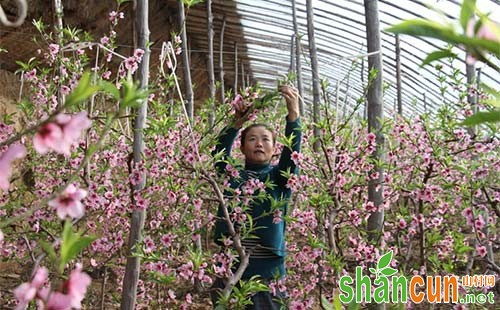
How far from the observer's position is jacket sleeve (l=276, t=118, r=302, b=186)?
265 centimetres

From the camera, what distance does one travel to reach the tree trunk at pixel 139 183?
7.53 feet

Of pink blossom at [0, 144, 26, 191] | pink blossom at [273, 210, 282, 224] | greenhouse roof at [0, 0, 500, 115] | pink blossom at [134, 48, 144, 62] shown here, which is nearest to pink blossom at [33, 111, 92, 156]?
pink blossom at [0, 144, 26, 191]

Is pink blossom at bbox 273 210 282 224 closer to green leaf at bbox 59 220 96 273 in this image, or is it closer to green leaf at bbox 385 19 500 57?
green leaf at bbox 59 220 96 273

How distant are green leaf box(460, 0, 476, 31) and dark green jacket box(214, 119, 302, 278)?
2050mm

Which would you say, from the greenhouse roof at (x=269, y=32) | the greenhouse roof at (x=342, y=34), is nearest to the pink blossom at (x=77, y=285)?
the greenhouse roof at (x=269, y=32)

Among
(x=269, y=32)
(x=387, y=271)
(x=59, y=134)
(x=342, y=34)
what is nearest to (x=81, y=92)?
(x=59, y=134)

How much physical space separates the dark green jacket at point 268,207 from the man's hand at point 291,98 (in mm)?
34

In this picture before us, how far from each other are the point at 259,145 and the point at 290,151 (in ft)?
0.65

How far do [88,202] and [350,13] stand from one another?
370 inches

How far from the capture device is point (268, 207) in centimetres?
271

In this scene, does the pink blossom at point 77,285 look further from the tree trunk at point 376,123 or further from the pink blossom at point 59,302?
the tree trunk at point 376,123

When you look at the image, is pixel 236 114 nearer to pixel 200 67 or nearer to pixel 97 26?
pixel 97 26

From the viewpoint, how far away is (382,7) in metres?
9.97

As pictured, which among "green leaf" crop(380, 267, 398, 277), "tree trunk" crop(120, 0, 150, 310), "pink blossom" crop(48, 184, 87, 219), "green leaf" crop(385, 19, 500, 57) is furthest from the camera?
"green leaf" crop(380, 267, 398, 277)
